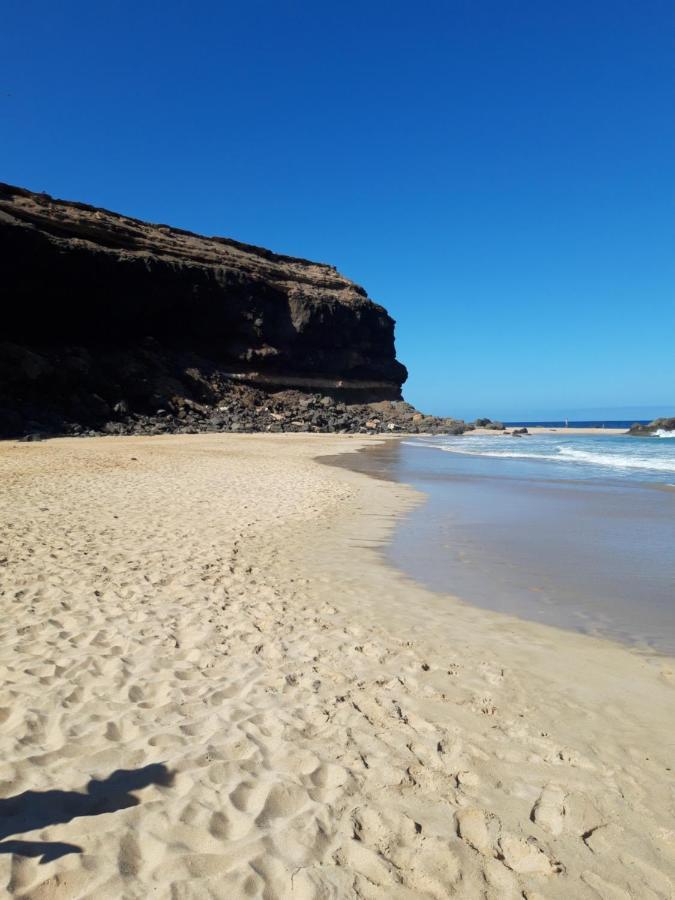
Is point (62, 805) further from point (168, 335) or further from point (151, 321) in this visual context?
point (168, 335)

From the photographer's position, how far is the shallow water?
596 centimetres

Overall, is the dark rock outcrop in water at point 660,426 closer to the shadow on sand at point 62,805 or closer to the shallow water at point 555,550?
the shallow water at point 555,550

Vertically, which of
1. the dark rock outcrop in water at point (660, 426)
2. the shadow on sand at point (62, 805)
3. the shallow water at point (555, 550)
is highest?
the dark rock outcrop in water at point (660, 426)

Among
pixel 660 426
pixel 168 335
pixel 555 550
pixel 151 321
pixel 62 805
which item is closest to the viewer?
pixel 62 805

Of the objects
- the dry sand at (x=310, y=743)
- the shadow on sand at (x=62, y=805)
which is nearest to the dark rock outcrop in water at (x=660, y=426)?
the dry sand at (x=310, y=743)

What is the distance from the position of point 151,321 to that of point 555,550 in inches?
1912

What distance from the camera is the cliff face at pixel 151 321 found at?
126ft

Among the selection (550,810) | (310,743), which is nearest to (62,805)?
(310,743)

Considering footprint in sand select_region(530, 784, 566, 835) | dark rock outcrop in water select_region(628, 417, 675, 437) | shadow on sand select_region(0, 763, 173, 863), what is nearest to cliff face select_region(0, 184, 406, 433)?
dark rock outcrop in water select_region(628, 417, 675, 437)

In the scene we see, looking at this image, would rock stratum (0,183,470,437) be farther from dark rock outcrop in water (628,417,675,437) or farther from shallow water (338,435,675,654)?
shallow water (338,435,675,654)

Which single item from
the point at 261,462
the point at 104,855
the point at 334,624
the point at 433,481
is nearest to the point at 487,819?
the point at 104,855

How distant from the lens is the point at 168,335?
2058 inches

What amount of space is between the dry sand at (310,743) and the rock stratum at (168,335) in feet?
88.6

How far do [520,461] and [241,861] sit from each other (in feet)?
82.6
